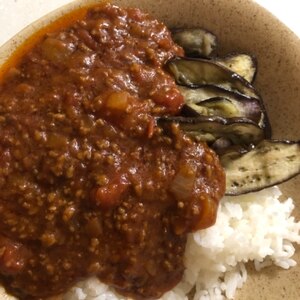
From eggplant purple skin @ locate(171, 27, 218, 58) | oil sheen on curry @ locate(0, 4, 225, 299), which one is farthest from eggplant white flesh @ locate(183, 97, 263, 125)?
eggplant purple skin @ locate(171, 27, 218, 58)

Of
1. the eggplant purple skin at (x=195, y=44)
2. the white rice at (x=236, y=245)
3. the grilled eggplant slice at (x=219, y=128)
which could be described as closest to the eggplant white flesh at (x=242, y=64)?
the eggplant purple skin at (x=195, y=44)

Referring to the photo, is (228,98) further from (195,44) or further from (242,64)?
(195,44)

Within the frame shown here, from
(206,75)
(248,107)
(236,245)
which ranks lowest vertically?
(236,245)

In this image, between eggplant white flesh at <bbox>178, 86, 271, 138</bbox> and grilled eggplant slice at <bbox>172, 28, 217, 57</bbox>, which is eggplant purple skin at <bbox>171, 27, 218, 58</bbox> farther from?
eggplant white flesh at <bbox>178, 86, 271, 138</bbox>

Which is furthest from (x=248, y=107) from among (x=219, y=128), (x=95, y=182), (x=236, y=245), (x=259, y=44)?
(x=95, y=182)

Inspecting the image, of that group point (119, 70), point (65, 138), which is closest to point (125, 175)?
point (65, 138)

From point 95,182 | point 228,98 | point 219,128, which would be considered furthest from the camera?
point 228,98

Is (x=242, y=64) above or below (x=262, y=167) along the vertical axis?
above
